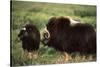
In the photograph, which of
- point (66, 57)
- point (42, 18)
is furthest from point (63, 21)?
point (66, 57)

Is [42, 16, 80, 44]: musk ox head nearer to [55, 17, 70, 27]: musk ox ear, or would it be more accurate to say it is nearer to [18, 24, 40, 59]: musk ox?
[55, 17, 70, 27]: musk ox ear

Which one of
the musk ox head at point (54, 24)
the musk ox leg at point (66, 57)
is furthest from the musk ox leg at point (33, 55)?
the musk ox leg at point (66, 57)

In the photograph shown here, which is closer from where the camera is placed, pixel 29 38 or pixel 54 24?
pixel 29 38

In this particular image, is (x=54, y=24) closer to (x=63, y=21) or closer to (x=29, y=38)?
(x=63, y=21)

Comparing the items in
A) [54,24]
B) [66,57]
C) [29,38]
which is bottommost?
[66,57]

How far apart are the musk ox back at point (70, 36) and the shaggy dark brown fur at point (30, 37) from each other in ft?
0.52

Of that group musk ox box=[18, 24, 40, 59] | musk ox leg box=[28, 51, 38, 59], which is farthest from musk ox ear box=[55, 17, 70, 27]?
musk ox leg box=[28, 51, 38, 59]

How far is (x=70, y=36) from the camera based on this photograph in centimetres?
242

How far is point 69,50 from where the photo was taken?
2.41 meters

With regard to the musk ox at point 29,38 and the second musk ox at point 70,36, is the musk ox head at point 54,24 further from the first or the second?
the musk ox at point 29,38

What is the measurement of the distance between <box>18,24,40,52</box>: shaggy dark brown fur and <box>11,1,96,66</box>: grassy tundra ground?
48mm

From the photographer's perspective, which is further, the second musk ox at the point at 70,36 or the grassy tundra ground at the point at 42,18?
the second musk ox at the point at 70,36

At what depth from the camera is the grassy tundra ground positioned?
2178 mm

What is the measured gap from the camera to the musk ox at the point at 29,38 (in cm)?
222
